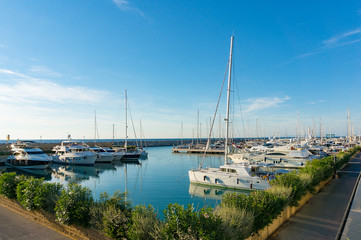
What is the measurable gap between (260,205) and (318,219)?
442cm

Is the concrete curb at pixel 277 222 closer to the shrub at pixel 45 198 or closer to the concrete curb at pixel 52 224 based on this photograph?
the concrete curb at pixel 52 224

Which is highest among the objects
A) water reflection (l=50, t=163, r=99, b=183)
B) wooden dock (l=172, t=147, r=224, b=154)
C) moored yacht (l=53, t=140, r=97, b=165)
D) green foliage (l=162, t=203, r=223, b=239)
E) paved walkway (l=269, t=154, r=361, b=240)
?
green foliage (l=162, t=203, r=223, b=239)

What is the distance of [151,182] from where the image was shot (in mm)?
31672

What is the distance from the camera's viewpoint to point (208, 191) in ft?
82.0

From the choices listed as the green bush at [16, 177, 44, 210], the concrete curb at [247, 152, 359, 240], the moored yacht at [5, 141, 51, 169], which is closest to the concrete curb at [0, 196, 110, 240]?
the green bush at [16, 177, 44, 210]

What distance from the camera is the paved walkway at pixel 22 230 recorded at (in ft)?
28.0

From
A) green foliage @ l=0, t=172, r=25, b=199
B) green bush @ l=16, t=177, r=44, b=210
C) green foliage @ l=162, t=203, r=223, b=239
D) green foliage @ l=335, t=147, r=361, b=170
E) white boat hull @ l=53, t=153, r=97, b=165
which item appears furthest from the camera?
white boat hull @ l=53, t=153, r=97, b=165

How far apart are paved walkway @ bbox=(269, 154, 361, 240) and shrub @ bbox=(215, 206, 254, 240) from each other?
211cm

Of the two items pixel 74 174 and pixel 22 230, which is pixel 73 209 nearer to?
pixel 22 230

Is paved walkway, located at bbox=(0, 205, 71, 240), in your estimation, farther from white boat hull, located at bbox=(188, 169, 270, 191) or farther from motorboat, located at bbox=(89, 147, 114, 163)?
motorboat, located at bbox=(89, 147, 114, 163)

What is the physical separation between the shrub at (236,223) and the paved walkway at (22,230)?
18.7 feet

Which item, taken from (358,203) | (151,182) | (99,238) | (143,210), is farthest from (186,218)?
(151,182)

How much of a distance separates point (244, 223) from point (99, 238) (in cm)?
460

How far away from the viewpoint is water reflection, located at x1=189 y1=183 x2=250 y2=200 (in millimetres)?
23391
